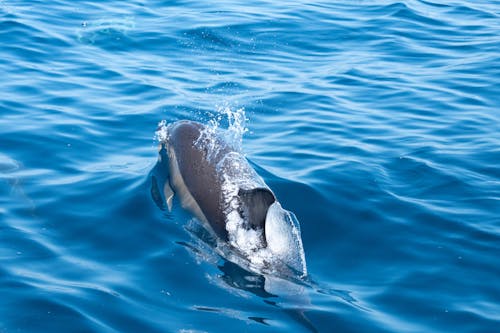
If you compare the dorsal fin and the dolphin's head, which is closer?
the dolphin's head

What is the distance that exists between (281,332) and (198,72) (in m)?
8.98

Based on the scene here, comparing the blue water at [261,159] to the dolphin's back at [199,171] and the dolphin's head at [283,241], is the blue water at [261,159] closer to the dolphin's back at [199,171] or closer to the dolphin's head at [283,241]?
the dolphin's head at [283,241]

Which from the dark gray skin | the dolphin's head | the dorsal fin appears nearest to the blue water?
the dolphin's head

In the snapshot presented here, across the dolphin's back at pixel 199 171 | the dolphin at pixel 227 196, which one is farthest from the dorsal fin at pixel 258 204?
the dolphin's back at pixel 199 171

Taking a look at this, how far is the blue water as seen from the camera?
26.4 ft

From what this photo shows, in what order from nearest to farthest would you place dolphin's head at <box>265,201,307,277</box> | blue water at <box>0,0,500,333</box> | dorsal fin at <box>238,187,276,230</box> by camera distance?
1. blue water at <box>0,0,500,333</box>
2. dolphin's head at <box>265,201,307,277</box>
3. dorsal fin at <box>238,187,276,230</box>

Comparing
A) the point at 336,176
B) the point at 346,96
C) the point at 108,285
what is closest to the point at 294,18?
the point at 346,96

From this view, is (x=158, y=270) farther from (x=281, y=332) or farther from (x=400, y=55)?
(x=400, y=55)

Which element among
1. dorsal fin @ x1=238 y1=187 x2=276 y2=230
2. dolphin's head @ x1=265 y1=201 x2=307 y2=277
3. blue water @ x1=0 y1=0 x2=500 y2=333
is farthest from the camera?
dorsal fin @ x1=238 y1=187 x2=276 y2=230

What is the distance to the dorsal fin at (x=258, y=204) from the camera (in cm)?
894

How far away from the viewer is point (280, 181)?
10.8m

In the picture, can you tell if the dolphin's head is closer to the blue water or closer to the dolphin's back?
the blue water

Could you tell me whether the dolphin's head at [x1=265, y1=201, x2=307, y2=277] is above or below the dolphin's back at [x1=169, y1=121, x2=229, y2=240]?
below

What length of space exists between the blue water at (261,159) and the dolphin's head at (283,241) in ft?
0.53
